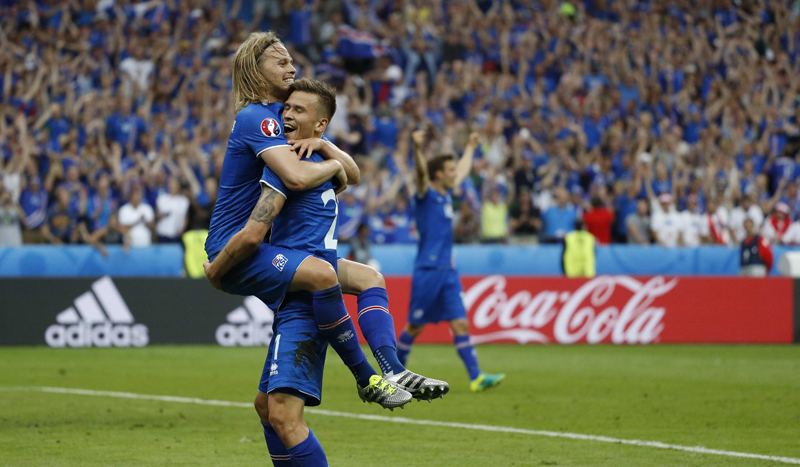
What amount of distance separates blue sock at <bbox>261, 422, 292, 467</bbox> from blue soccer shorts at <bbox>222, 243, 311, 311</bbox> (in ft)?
2.33

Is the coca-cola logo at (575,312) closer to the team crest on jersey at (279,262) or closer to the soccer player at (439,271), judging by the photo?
the soccer player at (439,271)

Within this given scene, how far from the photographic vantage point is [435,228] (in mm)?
10898

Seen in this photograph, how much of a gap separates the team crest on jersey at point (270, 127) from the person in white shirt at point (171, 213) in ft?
40.6

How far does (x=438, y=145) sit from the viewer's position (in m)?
19.8

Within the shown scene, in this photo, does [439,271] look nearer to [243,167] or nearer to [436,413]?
[436,413]

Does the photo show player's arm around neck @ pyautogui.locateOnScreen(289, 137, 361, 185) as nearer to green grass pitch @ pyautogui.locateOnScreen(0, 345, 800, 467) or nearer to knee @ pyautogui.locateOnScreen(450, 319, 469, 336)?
green grass pitch @ pyautogui.locateOnScreen(0, 345, 800, 467)

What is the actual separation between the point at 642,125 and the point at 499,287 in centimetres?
713

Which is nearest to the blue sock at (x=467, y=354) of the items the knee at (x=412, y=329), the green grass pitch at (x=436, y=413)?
the green grass pitch at (x=436, y=413)

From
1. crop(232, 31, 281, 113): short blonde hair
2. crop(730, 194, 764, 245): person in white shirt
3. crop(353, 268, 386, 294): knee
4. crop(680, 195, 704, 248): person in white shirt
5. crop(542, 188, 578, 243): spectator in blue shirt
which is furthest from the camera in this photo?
crop(730, 194, 764, 245): person in white shirt

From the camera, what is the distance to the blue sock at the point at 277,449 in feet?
16.4

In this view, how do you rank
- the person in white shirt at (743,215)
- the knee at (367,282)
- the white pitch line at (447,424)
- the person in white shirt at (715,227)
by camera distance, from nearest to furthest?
the knee at (367,282) → the white pitch line at (447,424) → the person in white shirt at (715,227) → the person in white shirt at (743,215)

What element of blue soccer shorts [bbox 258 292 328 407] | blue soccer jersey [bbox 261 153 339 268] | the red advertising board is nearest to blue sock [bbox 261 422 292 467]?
blue soccer shorts [bbox 258 292 328 407]

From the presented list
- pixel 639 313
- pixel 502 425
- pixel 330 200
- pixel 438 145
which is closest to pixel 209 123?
pixel 438 145

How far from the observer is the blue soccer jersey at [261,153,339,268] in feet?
15.9
